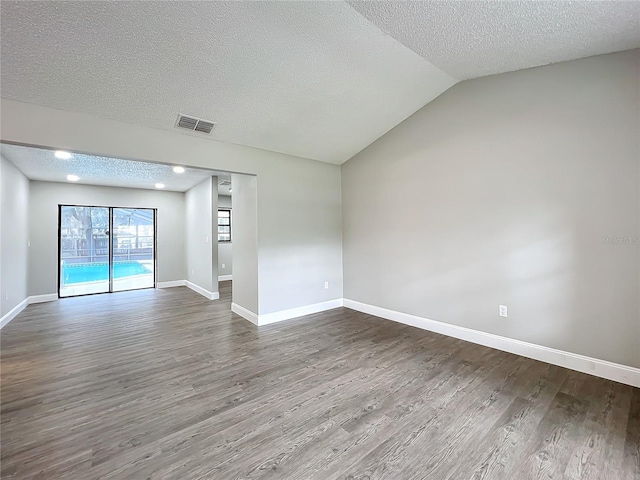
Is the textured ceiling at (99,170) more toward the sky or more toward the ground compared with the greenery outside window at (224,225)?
more toward the sky

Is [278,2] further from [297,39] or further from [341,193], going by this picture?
[341,193]

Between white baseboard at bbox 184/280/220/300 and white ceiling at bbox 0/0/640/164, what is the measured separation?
3684mm

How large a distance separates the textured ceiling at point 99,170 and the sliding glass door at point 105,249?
2.81 ft

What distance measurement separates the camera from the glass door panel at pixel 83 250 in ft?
21.0

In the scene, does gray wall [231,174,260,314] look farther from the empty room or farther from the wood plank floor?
the wood plank floor

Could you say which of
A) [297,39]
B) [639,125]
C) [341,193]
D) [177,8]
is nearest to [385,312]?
[341,193]

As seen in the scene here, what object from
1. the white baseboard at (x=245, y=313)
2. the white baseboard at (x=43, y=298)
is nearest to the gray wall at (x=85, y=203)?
the white baseboard at (x=43, y=298)

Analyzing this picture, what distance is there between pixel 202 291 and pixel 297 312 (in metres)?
3.06

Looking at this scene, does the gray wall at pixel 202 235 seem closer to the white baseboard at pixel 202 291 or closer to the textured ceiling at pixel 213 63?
the white baseboard at pixel 202 291

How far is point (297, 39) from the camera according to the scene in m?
2.44

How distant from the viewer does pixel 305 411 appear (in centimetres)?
211

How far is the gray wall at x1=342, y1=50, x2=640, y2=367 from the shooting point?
2.46m

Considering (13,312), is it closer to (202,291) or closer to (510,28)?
(202,291)

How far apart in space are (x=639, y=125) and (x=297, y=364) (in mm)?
3626
